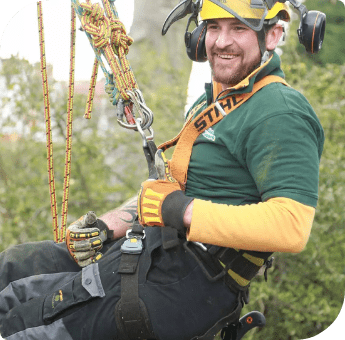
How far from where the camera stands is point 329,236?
180 inches

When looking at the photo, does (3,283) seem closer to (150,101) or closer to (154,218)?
(154,218)

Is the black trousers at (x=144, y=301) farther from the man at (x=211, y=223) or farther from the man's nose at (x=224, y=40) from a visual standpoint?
the man's nose at (x=224, y=40)

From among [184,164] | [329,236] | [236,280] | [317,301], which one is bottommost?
[317,301]

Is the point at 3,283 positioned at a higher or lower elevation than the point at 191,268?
lower

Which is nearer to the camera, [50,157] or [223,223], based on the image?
[223,223]

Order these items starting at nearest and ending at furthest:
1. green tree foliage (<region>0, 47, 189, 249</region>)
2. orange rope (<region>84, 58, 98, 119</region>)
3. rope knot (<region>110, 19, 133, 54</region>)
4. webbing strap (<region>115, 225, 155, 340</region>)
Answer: webbing strap (<region>115, 225, 155, 340</region>) < rope knot (<region>110, 19, 133, 54</region>) < orange rope (<region>84, 58, 98, 119</region>) < green tree foliage (<region>0, 47, 189, 249</region>)

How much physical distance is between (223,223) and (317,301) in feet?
10.4

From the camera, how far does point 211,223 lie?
1898mm

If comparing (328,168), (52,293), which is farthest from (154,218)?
(328,168)

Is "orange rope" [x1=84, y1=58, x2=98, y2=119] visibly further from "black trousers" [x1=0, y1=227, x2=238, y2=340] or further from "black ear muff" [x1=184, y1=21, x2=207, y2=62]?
"black trousers" [x1=0, y1=227, x2=238, y2=340]

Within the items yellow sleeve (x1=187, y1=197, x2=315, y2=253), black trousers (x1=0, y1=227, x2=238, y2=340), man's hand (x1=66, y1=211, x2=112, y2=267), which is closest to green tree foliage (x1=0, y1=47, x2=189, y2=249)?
man's hand (x1=66, y1=211, x2=112, y2=267)

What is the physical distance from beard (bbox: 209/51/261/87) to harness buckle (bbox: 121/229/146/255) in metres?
0.86

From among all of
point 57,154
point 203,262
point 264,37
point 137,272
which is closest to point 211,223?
point 203,262

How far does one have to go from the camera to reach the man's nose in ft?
7.43
